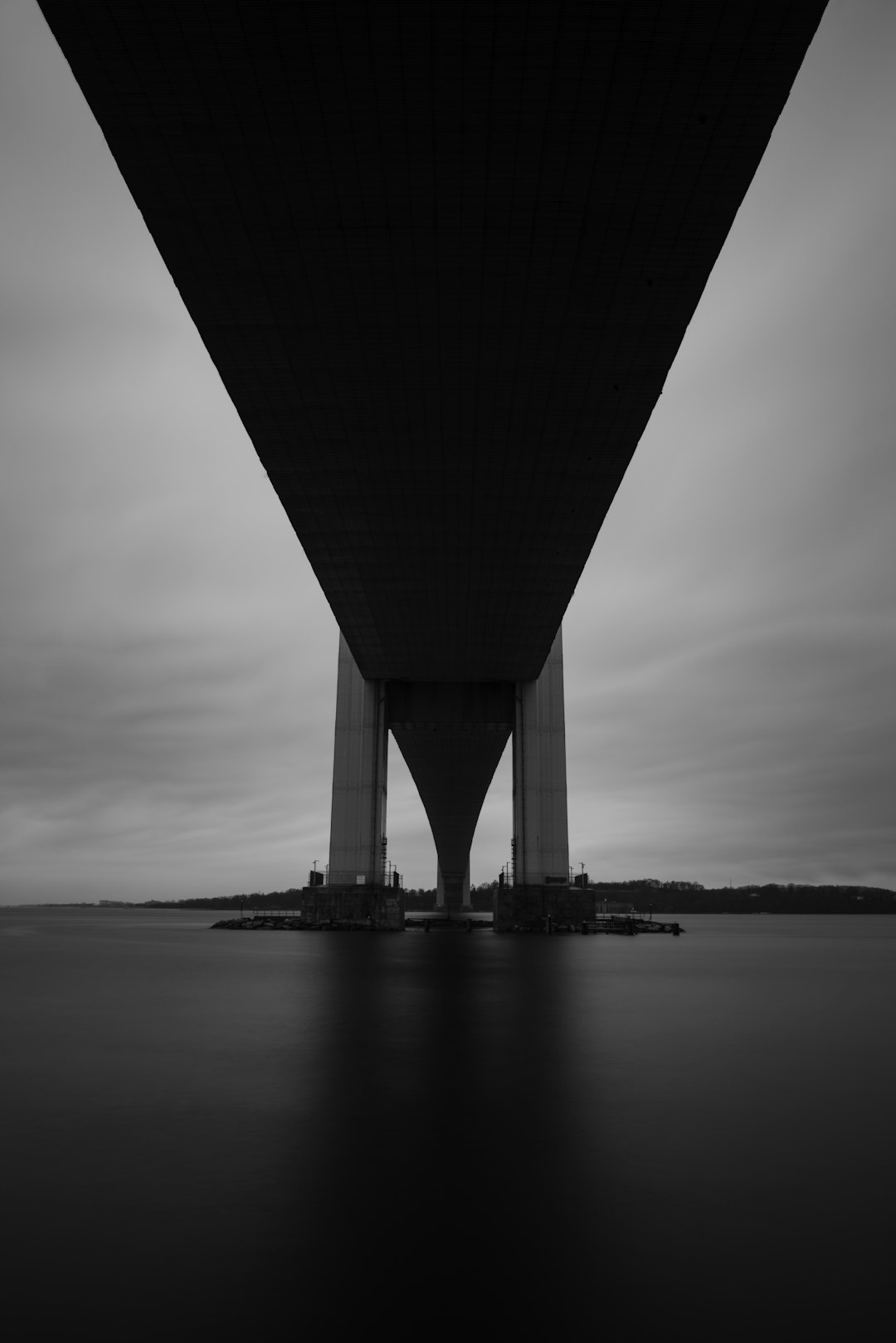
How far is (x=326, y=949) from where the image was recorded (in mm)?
31500

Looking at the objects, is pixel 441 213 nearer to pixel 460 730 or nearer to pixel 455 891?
pixel 460 730

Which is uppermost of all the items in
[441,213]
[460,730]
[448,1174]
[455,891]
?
[441,213]

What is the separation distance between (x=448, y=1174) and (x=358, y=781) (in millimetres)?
42634

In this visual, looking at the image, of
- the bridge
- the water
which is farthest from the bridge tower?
the water

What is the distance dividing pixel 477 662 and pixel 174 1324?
43943 millimetres

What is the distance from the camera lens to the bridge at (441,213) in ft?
43.4

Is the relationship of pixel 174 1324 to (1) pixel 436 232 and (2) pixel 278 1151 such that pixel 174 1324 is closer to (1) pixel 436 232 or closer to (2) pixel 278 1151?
(2) pixel 278 1151

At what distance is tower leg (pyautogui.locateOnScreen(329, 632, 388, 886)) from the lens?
47.5m

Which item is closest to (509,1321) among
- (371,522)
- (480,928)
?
(371,522)

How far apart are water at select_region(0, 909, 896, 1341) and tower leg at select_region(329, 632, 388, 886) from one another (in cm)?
3387

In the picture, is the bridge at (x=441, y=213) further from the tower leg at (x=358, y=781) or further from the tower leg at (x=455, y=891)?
the tower leg at (x=455, y=891)

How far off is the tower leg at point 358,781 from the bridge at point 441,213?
18547mm

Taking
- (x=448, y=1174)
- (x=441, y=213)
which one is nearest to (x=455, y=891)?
(x=441, y=213)

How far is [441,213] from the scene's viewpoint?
16.7 metres
